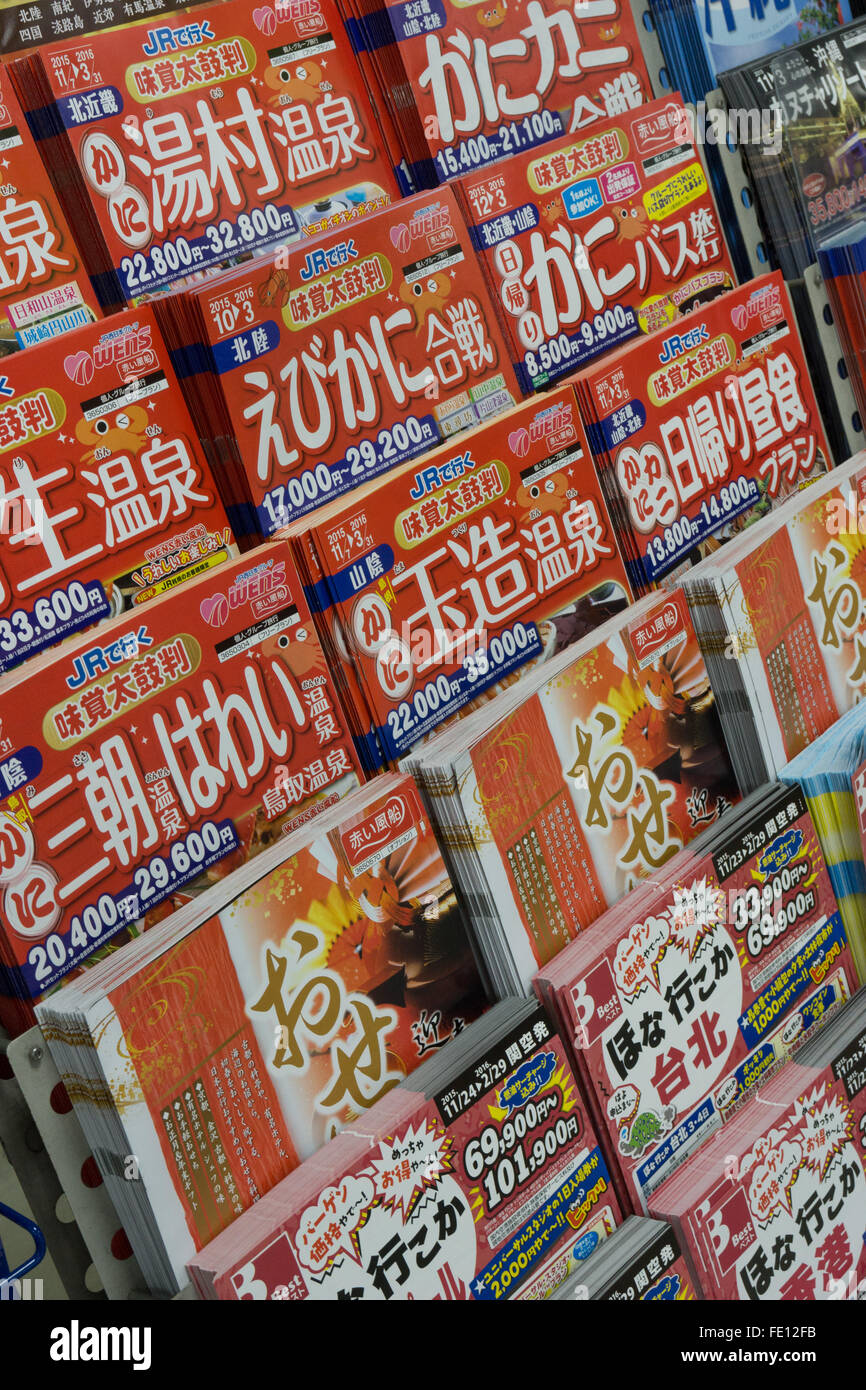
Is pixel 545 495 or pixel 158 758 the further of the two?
pixel 545 495

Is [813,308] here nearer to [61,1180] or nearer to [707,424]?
[707,424]

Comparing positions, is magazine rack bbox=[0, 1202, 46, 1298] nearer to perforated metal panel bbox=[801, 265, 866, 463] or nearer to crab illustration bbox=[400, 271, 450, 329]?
crab illustration bbox=[400, 271, 450, 329]

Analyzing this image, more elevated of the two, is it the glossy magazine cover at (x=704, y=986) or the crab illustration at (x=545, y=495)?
the crab illustration at (x=545, y=495)

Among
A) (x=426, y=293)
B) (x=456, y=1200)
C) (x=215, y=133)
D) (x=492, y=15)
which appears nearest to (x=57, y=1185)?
(x=456, y=1200)

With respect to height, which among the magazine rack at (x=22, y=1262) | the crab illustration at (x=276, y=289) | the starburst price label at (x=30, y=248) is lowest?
the magazine rack at (x=22, y=1262)

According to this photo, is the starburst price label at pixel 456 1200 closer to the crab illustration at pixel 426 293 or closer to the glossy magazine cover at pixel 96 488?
the glossy magazine cover at pixel 96 488

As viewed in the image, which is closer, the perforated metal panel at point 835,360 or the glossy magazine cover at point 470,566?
the glossy magazine cover at point 470,566

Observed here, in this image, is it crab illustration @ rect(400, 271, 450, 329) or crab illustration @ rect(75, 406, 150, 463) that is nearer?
crab illustration @ rect(75, 406, 150, 463)

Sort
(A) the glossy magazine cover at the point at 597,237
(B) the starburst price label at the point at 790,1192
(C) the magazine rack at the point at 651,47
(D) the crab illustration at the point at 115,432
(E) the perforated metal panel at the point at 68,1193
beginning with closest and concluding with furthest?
(E) the perforated metal panel at the point at 68,1193, (D) the crab illustration at the point at 115,432, (B) the starburst price label at the point at 790,1192, (A) the glossy magazine cover at the point at 597,237, (C) the magazine rack at the point at 651,47

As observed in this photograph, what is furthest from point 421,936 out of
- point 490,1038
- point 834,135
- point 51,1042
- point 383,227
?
point 834,135

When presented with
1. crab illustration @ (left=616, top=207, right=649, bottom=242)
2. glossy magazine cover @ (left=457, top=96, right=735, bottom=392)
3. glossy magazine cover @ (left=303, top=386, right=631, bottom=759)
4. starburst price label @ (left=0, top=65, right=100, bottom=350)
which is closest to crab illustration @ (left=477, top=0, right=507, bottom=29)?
glossy magazine cover @ (left=457, top=96, right=735, bottom=392)

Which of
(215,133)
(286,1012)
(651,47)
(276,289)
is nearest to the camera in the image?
(286,1012)

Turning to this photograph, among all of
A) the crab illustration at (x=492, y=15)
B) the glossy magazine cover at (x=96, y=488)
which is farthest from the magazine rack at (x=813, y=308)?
the glossy magazine cover at (x=96, y=488)
